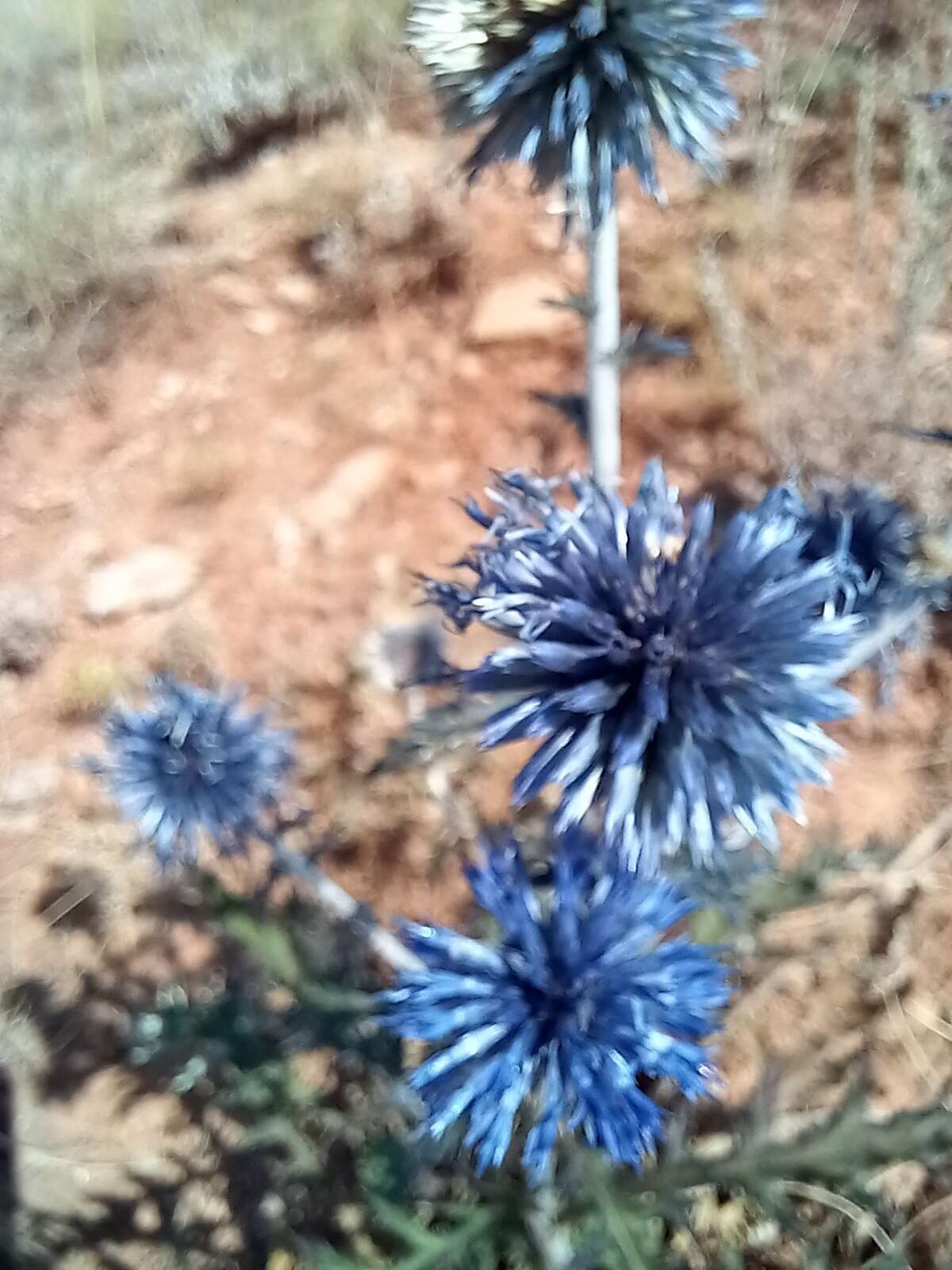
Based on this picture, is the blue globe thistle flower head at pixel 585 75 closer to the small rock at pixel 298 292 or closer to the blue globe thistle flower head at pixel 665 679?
the blue globe thistle flower head at pixel 665 679

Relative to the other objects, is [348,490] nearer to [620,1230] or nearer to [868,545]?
[868,545]

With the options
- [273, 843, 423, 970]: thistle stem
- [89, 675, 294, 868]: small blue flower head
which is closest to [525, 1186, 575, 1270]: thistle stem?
[273, 843, 423, 970]: thistle stem

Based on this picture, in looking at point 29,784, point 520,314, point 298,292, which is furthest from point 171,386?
point 29,784

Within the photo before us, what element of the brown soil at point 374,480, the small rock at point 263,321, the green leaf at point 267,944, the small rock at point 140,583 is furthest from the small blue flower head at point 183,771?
the small rock at point 263,321

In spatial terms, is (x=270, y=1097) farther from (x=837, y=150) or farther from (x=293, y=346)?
(x=837, y=150)

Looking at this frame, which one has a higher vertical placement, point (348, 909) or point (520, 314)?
point (520, 314)

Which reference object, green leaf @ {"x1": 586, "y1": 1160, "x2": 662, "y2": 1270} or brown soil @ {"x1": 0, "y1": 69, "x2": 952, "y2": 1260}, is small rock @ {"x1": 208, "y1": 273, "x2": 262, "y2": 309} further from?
green leaf @ {"x1": 586, "y1": 1160, "x2": 662, "y2": 1270}
